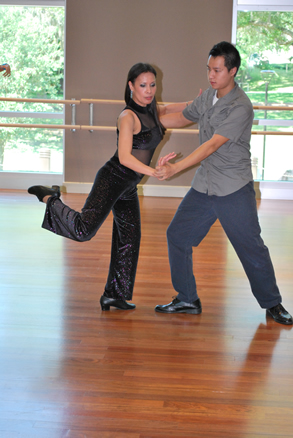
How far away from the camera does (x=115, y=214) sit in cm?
247

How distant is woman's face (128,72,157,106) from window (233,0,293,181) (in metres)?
4.33

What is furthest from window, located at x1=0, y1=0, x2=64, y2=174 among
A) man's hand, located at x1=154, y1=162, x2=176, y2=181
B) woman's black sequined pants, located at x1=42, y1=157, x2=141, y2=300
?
man's hand, located at x1=154, y1=162, x2=176, y2=181

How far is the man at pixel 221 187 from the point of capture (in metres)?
2.20

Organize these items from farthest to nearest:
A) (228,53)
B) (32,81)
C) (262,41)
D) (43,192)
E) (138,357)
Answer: (32,81), (262,41), (43,192), (228,53), (138,357)

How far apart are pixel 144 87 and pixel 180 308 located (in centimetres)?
A: 109

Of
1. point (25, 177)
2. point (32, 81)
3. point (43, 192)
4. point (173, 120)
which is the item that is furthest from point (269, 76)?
point (43, 192)

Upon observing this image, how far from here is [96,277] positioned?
304cm

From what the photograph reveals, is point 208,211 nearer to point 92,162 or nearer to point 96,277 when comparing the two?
point 96,277

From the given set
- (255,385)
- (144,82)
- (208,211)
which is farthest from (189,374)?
(144,82)

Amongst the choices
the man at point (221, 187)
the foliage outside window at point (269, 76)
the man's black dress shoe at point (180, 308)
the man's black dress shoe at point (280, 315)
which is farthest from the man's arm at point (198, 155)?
the foliage outside window at point (269, 76)

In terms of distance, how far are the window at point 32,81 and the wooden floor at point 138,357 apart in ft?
10.5

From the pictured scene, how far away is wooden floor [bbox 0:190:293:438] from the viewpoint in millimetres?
1564

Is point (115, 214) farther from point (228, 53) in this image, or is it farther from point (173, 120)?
point (228, 53)

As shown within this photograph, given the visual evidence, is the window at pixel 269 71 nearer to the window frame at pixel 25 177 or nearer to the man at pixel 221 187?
the window frame at pixel 25 177
